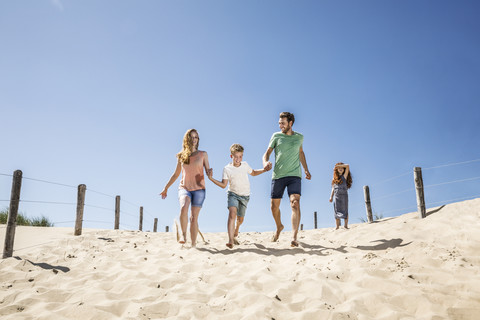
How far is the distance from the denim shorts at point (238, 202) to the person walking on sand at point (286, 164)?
1.62ft

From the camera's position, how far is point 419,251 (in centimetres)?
395

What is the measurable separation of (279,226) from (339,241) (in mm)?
1226

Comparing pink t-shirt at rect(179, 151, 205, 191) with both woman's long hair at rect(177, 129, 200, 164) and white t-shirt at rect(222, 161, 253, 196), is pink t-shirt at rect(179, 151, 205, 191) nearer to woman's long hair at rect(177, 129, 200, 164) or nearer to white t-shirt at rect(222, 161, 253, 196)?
woman's long hair at rect(177, 129, 200, 164)

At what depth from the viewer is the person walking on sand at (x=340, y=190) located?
317 inches

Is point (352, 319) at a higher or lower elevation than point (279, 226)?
lower

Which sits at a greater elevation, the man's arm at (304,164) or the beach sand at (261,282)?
the man's arm at (304,164)

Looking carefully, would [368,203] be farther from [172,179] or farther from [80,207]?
[80,207]

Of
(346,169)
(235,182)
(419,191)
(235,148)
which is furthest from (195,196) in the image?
(419,191)

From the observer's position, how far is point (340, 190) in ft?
26.5

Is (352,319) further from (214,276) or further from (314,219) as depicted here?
(314,219)

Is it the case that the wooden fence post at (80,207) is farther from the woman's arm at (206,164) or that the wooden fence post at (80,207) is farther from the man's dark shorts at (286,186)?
the man's dark shorts at (286,186)

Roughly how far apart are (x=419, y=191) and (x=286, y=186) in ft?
14.2

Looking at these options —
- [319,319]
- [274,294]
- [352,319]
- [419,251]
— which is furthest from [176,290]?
[419,251]

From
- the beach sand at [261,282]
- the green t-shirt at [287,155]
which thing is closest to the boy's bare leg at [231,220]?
the beach sand at [261,282]
